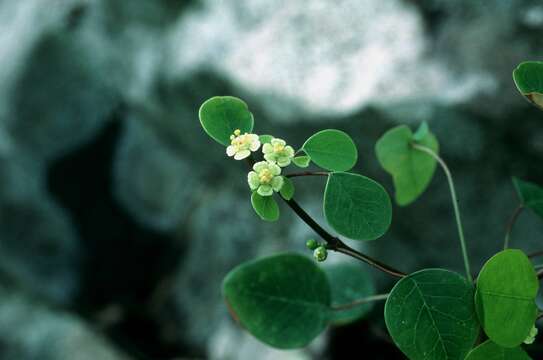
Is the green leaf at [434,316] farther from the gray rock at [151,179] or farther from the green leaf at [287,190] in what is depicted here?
the gray rock at [151,179]

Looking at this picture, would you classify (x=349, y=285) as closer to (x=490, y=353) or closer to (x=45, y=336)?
(x=490, y=353)

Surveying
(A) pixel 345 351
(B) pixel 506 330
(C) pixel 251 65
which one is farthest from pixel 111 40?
(B) pixel 506 330

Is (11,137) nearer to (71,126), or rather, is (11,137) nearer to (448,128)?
(71,126)

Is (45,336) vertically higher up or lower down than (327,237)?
higher up

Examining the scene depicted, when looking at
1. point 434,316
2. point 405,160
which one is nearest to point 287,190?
point 434,316

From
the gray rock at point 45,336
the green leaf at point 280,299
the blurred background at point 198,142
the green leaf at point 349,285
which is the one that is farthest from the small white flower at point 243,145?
the gray rock at point 45,336
